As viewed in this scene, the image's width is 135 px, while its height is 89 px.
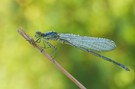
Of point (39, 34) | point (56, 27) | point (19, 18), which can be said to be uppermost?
point (19, 18)

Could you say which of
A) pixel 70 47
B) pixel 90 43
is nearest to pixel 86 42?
pixel 90 43

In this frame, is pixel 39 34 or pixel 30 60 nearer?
pixel 39 34

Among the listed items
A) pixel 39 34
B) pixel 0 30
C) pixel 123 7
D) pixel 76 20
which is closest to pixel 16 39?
pixel 0 30

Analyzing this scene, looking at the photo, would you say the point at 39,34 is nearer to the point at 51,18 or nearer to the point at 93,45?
the point at 93,45

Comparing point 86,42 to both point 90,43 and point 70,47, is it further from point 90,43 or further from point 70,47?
point 70,47

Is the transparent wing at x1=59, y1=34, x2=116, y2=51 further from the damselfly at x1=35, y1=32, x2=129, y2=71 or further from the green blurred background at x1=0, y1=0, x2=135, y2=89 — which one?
the green blurred background at x1=0, y1=0, x2=135, y2=89

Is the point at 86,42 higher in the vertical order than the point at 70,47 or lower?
lower


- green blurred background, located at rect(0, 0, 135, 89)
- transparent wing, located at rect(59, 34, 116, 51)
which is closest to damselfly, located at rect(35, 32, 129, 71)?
transparent wing, located at rect(59, 34, 116, 51)

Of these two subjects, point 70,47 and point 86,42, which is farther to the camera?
point 70,47

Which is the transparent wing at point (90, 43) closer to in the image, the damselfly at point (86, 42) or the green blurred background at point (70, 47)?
the damselfly at point (86, 42)
